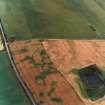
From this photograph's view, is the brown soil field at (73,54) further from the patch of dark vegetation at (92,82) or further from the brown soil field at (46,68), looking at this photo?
the patch of dark vegetation at (92,82)

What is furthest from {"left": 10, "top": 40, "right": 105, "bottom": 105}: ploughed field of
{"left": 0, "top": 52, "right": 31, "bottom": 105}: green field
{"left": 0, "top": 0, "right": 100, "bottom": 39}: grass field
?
{"left": 0, "top": 0, "right": 100, "bottom": 39}: grass field

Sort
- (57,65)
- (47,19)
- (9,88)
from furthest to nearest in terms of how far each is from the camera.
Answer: (47,19)
(57,65)
(9,88)

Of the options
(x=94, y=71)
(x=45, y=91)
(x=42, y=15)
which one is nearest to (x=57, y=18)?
(x=42, y=15)

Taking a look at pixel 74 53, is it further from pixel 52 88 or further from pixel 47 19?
pixel 47 19

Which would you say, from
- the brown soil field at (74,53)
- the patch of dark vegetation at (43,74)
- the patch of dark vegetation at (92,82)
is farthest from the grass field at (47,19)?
the patch of dark vegetation at (92,82)

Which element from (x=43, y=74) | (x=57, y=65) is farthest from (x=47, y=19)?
(x=43, y=74)

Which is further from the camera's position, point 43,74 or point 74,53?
point 74,53

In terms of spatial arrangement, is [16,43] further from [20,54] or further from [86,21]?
[86,21]

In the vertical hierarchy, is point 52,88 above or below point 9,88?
above
